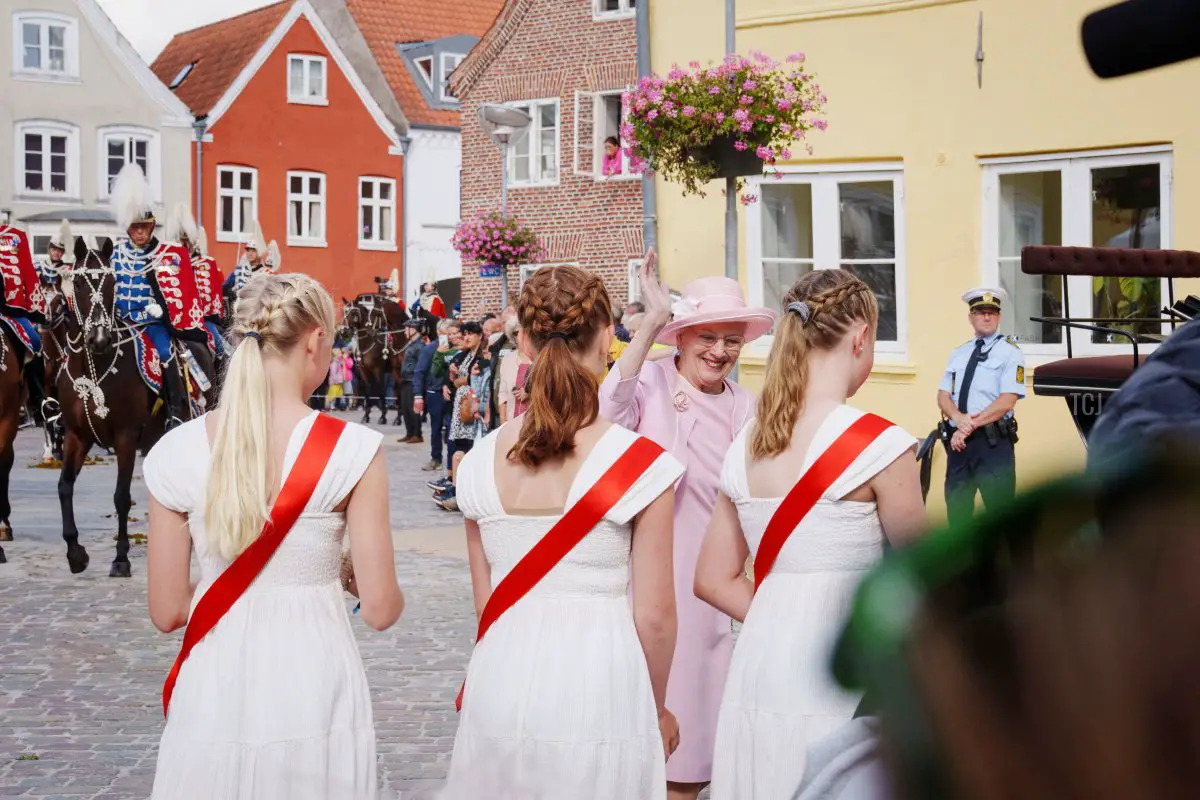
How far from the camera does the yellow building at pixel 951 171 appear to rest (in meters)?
14.0

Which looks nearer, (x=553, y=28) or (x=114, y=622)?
(x=114, y=622)

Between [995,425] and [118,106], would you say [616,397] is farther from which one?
[118,106]

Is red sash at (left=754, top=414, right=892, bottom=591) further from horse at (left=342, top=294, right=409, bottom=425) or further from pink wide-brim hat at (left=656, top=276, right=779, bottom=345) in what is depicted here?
horse at (left=342, top=294, right=409, bottom=425)

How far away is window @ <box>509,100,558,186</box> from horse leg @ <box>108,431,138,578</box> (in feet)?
54.7

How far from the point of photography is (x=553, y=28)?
2800cm

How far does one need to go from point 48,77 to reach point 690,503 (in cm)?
4226

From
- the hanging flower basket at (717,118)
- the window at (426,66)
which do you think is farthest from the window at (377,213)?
the hanging flower basket at (717,118)

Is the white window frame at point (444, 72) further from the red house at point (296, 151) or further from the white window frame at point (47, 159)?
the white window frame at point (47, 159)

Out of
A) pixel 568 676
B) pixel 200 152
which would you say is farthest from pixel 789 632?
pixel 200 152

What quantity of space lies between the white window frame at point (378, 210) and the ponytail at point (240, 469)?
1761 inches

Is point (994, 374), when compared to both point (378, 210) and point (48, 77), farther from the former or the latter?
point (378, 210)

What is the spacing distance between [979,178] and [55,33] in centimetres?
3531

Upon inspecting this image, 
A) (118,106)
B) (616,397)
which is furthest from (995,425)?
(118,106)

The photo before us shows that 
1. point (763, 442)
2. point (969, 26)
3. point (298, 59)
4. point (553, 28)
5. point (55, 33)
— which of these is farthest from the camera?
point (298, 59)
